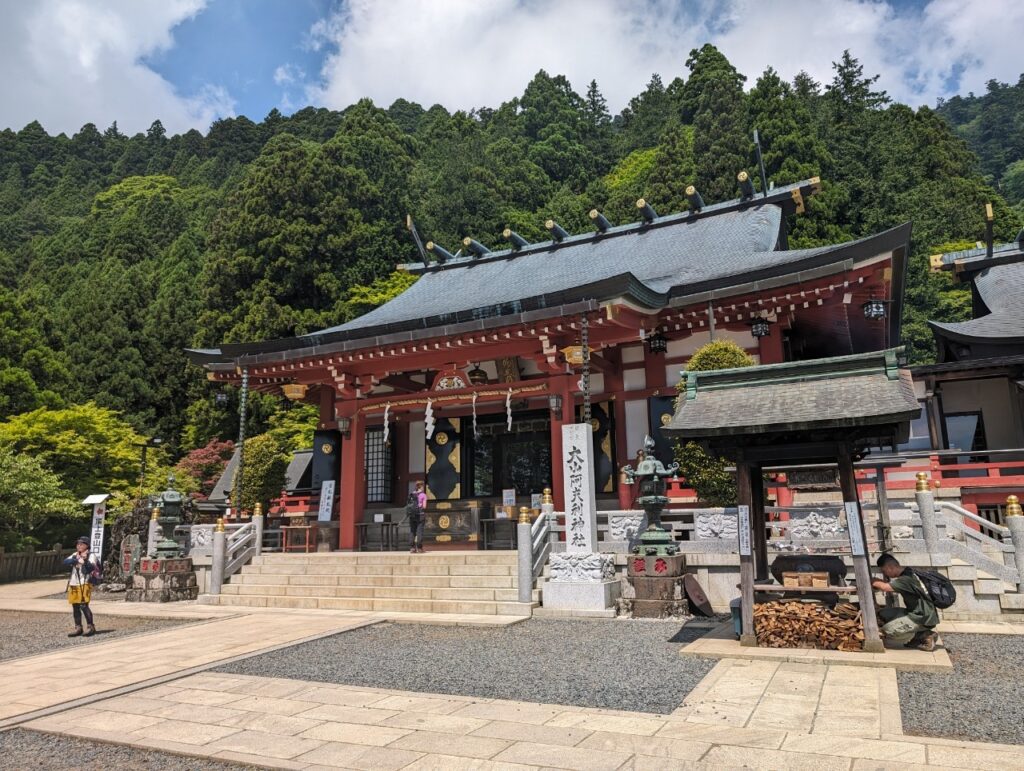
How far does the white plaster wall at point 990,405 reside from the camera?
661 inches

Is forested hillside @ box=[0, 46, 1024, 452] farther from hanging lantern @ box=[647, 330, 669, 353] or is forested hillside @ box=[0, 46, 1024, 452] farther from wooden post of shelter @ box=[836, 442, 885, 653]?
wooden post of shelter @ box=[836, 442, 885, 653]

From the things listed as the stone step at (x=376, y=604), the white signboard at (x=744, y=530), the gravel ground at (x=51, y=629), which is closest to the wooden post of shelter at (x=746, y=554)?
the white signboard at (x=744, y=530)

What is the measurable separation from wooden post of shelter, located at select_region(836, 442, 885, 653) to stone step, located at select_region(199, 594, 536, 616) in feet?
16.3

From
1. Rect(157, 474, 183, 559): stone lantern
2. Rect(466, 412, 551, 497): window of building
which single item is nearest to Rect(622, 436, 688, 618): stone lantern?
→ Rect(466, 412, 551, 497): window of building

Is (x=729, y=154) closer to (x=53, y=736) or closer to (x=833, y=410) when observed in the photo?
(x=833, y=410)

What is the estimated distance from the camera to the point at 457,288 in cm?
2062

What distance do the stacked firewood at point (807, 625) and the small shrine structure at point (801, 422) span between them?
11 cm

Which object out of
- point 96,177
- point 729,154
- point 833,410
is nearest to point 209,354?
point 833,410

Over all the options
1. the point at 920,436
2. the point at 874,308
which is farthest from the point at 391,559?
the point at 920,436

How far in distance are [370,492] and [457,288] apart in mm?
6852

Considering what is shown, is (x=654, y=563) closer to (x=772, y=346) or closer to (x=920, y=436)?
(x=772, y=346)

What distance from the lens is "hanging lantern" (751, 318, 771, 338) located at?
510 inches

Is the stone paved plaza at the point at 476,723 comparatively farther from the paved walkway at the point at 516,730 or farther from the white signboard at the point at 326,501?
the white signboard at the point at 326,501

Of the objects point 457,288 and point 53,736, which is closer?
point 53,736
